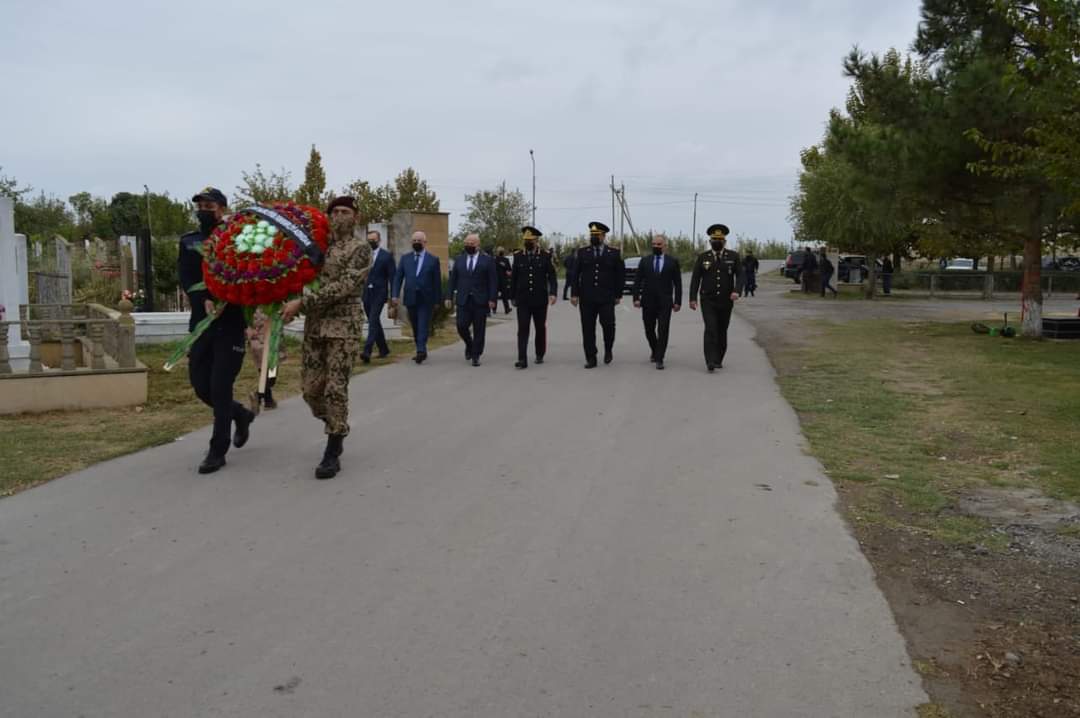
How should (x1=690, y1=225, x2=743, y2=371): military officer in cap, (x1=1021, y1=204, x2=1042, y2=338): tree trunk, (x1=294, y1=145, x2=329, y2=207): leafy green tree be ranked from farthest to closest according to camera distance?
(x1=294, y1=145, x2=329, y2=207): leafy green tree < (x1=1021, y1=204, x2=1042, y2=338): tree trunk < (x1=690, y1=225, x2=743, y2=371): military officer in cap

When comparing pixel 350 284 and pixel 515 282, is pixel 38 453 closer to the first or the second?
pixel 350 284

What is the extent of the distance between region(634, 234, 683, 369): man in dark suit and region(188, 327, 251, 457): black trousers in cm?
710

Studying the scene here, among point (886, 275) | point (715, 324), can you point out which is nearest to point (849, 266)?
point (886, 275)


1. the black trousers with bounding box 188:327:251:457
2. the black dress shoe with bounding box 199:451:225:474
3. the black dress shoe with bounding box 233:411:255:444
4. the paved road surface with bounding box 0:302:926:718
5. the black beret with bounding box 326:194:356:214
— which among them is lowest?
the paved road surface with bounding box 0:302:926:718

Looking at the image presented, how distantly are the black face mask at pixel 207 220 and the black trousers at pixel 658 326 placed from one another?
7.17 metres

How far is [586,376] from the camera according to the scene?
12.2 m

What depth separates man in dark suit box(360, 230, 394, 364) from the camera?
45.1ft

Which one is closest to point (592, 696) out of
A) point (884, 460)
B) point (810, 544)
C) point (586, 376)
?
point (810, 544)

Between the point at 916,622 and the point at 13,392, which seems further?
the point at 13,392

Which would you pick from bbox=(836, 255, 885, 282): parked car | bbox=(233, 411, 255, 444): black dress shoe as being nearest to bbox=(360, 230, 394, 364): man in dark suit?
bbox=(233, 411, 255, 444): black dress shoe

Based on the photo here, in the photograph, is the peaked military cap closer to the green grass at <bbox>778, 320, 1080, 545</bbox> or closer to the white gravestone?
the green grass at <bbox>778, 320, 1080, 545</bbox>

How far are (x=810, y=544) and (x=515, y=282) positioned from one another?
8602mm

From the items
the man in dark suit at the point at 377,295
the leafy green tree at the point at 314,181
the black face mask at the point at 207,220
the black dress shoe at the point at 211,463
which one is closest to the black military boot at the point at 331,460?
the black dress shoe at the point at 211,463

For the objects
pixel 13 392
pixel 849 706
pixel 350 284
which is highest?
pixel 350 284
